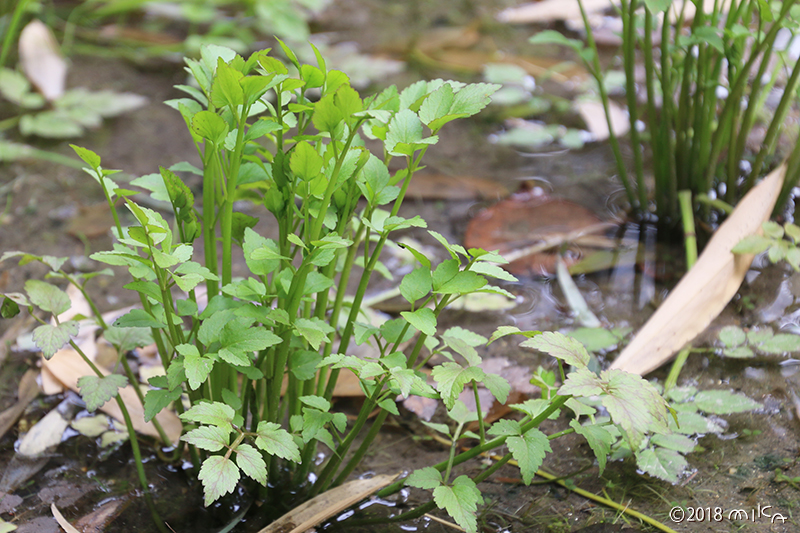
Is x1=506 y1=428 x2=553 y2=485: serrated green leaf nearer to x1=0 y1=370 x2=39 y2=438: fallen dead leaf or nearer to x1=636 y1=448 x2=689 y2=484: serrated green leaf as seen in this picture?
x1=636 y1=448 x2=689 y2=484: serrated green leaf

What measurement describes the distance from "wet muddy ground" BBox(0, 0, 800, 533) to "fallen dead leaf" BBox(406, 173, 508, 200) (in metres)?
0.03

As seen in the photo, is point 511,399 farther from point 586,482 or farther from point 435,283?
point 435,283

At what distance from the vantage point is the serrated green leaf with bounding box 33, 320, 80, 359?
95 cm

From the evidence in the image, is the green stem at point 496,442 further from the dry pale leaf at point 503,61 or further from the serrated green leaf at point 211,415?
the dry pale leaf at point 503,61

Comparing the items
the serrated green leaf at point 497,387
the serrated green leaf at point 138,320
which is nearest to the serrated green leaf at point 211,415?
the serrated green leaf at point 138,320

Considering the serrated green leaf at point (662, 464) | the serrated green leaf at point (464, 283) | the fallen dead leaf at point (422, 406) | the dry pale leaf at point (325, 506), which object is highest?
the serrated green leaf at point (464, 283)

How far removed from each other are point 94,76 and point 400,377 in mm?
2330

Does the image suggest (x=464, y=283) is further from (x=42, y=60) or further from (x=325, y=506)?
(x=42, y=60)

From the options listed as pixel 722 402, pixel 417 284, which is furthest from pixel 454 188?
pixel 417 284

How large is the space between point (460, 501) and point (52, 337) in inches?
26.0

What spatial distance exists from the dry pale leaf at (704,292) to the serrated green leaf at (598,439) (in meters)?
0.32

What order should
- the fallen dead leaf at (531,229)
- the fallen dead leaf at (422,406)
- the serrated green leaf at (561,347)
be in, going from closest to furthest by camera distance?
the serrated green leaf at (561,347), the fallen dead leaf at (422,406), the fallen dead leaf at (531,229)

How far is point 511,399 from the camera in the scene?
1.34 meters

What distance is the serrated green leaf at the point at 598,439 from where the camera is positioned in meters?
0.94
